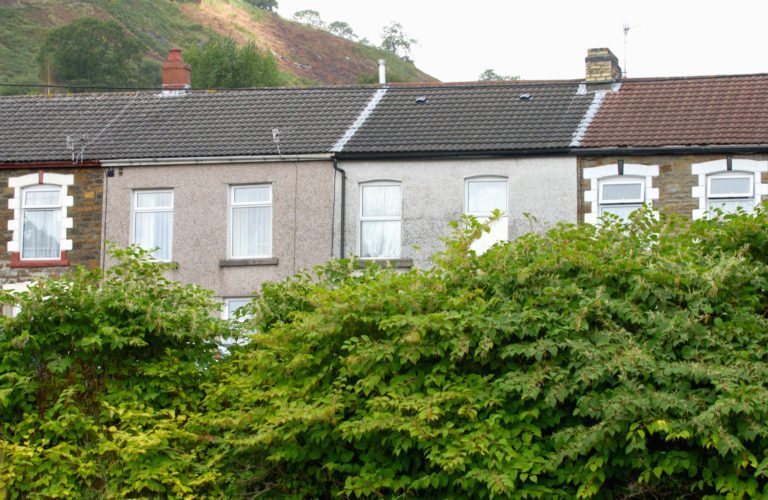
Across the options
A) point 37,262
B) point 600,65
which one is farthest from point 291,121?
point 600,65

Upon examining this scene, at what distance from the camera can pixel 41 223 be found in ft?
98.1

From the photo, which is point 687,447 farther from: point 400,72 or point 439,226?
point 400,72

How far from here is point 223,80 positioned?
6669 centimetres

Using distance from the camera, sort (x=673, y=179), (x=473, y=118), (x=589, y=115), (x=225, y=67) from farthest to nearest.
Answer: (x=225, y=67), (x=473, y=118), (x=589, y=115), (x=673, y=179)

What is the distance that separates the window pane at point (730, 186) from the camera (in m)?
27.2

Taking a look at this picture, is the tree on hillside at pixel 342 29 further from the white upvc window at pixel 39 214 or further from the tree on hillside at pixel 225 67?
the white upvc window at pixel 39 214

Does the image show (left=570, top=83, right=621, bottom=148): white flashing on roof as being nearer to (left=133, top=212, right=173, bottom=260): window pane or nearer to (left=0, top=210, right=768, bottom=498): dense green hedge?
(left=133, top=212, right=173, bottom=260): window pane

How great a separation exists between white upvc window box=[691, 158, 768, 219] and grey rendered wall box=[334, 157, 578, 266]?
259cm

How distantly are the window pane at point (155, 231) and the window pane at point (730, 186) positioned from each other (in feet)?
38.3

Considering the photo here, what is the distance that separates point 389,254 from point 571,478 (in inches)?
626

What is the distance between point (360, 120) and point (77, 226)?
22.2 feet

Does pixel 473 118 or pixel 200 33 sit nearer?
pixel 473 118

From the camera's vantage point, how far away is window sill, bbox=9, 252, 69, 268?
1159 inches

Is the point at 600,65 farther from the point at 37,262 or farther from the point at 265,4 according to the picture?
the point at 265,4
